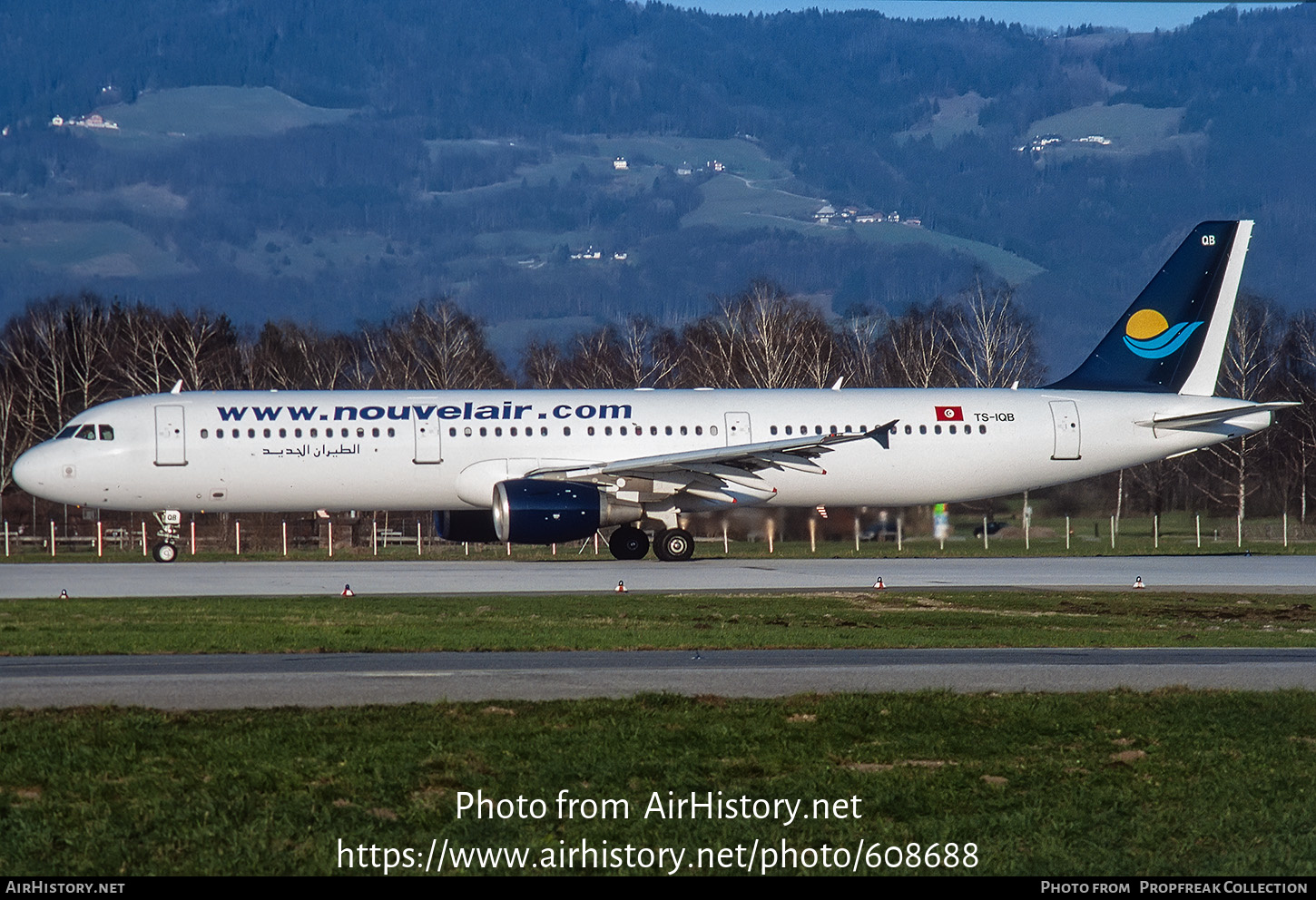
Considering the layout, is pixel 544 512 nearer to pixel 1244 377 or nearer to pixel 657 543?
pixel 657 543

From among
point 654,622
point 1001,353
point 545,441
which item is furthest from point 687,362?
point 654,622

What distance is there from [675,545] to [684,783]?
892 inches

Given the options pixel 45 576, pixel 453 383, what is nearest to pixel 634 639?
pixel 45 576

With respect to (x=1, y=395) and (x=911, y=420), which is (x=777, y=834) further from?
(x=1, y=395)

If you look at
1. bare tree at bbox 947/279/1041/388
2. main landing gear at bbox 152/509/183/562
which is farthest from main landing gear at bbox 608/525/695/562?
bare tree at bbox 947/279/1041/388

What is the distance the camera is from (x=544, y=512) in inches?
1174

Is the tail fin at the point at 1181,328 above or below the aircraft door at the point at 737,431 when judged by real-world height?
above

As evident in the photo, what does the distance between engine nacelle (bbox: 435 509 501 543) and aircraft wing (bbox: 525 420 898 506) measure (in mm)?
2004

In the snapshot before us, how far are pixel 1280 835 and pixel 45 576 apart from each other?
25198 millimetres

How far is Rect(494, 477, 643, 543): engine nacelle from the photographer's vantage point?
29812mm

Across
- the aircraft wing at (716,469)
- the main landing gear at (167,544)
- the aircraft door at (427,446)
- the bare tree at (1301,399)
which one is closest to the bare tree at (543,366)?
the bare tree at (1301,399)

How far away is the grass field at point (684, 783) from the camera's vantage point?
8.46 m

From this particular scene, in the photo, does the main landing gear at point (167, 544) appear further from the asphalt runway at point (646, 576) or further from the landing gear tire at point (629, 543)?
the landing gear tire at point (629, 543)
